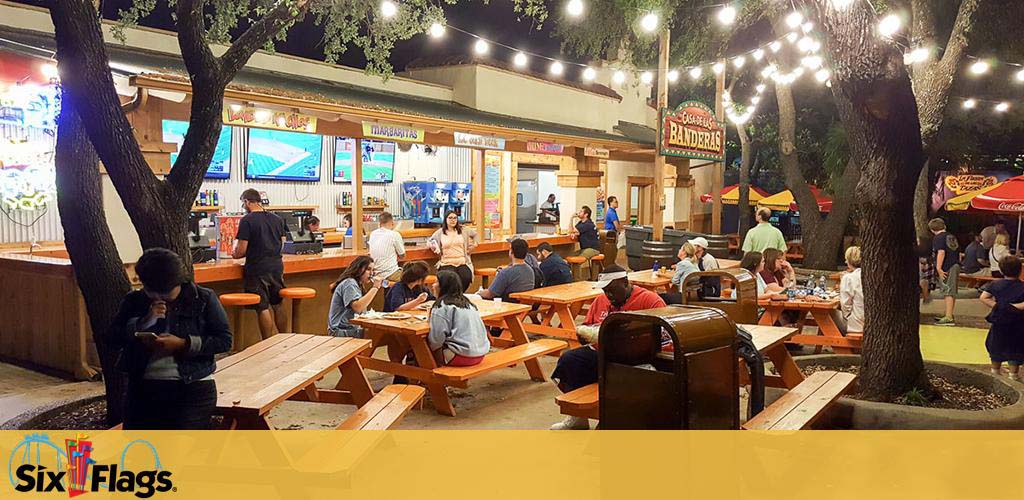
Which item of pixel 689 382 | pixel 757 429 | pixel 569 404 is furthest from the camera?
pixel 569 404

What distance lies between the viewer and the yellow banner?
3.84m

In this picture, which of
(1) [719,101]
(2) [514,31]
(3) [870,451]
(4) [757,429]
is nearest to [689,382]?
(4) [757,429]

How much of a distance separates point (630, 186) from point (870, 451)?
729 inches

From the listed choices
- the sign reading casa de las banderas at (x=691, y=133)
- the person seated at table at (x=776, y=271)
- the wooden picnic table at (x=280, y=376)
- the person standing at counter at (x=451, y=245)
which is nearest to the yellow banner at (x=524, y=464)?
the wooden picnic table at (x=280, y=376)

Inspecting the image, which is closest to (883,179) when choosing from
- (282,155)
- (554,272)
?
(554,272)

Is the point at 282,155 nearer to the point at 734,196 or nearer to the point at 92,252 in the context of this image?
the point at 92,252

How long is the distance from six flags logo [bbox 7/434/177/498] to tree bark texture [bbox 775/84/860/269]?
1801 centimetres

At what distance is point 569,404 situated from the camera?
498cm

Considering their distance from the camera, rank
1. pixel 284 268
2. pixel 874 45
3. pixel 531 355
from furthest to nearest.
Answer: pixel 284 268, pixel 531 355, pixel 874 45

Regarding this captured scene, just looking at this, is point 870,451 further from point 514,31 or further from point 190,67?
point 514,31

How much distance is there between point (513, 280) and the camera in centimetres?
919

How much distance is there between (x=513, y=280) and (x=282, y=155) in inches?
321

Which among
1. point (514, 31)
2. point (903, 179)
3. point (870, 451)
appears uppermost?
point (514, 31)

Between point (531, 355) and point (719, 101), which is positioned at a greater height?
point (719, 101)
